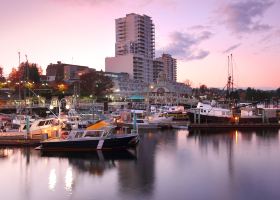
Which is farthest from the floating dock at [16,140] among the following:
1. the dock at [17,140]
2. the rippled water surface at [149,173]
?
the rippled water surface at [149,173]

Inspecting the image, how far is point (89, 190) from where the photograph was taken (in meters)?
20.6

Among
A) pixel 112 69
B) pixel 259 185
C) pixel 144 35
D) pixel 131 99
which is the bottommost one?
pixel 259 185

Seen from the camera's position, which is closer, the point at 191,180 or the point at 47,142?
the point at 191,180

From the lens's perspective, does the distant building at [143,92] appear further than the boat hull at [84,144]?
Yes

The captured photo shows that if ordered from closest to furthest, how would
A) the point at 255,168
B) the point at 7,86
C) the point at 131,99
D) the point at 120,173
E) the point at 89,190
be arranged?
1. the point at 89,190
2. the point at 120,173
3. the point at 255,168
4. the point at 7,86
5. the point at 131,99

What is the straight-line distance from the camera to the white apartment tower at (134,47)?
16038 cm

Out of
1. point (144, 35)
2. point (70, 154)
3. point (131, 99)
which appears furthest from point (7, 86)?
point (144, 35)

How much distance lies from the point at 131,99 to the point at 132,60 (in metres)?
44.5

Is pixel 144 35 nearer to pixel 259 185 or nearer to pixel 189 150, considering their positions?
pixel 189 150

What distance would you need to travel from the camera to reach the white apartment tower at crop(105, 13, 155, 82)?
16038 cm

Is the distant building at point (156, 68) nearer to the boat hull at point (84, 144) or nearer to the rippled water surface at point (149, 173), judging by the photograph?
the rippled water surface at point (149, 173)

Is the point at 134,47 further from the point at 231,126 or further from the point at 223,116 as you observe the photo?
the point at 231,126

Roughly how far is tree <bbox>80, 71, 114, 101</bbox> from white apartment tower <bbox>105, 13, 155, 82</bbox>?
47.7 metres

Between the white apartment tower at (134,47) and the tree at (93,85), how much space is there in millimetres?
47695
